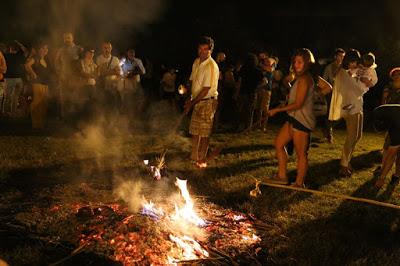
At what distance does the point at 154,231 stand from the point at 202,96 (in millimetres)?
3027

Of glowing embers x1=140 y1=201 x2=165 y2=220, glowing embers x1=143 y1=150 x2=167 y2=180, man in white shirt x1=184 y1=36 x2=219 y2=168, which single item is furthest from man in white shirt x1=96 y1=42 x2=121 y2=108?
glowing embers x1=140 y1=201 x2=165 y2=220

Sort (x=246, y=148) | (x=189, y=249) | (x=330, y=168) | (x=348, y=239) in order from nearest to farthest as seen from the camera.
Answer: (x=189, y=249) → (x=348, y=239) → (x=330, y=168) → (x=246, y=148)

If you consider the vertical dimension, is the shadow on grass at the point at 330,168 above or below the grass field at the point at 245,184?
above

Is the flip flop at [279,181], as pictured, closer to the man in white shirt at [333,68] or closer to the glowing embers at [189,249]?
the glowing embers at [189,249]

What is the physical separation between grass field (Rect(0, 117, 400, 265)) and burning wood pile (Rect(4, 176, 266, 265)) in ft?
1.06

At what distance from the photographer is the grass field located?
4.66m

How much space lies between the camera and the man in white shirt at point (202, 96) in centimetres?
699

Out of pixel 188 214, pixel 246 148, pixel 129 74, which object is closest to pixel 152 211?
pixel 188 214

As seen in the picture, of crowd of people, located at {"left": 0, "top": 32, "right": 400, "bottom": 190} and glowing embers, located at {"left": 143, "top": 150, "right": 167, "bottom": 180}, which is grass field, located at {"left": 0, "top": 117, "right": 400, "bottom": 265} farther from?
crowd of people, located at {"left": 0, "top": 32, "right": 400, "bottom": 190}

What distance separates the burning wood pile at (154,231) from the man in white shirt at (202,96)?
2.16 meters

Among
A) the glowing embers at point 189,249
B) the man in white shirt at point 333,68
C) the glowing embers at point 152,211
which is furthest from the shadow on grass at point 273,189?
the man in white shirt at point 333,68

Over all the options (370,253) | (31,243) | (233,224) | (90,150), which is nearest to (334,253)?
(370,253)

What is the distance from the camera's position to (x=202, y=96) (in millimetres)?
7062

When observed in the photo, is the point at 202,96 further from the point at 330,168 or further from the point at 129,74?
the point at 129,74
